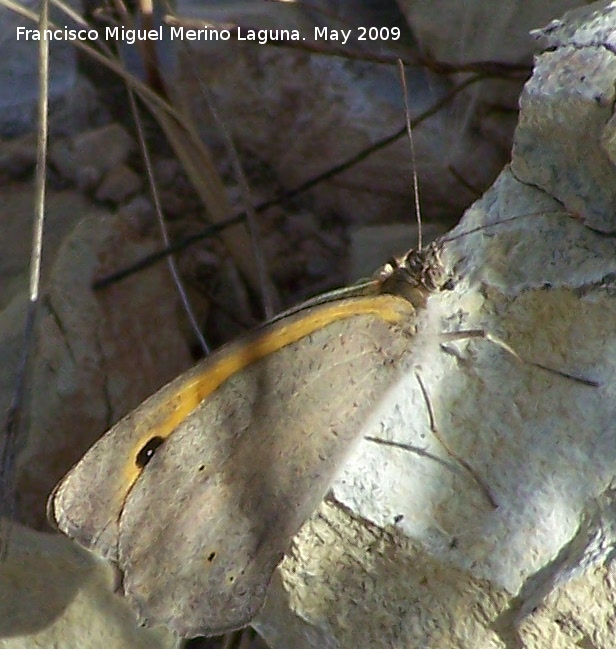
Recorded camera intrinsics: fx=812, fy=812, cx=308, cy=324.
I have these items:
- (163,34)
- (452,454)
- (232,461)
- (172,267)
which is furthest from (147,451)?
(163,34)

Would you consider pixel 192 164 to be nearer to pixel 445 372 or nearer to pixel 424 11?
pixel 424 11

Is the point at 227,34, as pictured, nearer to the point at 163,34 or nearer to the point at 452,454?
the point at 163,34

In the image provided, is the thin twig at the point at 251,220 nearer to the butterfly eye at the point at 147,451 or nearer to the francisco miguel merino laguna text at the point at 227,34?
the francisco miguel merino laguna text at the point at 227,34

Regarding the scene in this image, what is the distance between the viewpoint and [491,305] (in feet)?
4.07

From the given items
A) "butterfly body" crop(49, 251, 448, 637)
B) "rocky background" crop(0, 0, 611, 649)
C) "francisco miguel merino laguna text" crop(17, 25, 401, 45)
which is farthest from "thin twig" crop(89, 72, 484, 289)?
"butterfly body" crop(49, 251, 448, 637)

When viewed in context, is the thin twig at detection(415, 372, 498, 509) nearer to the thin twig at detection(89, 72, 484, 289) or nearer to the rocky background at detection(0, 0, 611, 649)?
the rocky background at detection(0, 0, 611, 649)

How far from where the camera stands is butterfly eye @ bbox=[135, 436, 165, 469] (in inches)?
45.7

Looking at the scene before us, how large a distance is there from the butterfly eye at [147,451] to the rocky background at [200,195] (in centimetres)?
55

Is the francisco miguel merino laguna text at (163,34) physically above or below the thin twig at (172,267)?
above

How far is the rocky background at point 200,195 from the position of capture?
5.47 ft

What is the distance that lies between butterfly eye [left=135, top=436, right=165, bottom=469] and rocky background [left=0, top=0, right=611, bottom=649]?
0.55 metres

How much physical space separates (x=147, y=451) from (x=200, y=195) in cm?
80

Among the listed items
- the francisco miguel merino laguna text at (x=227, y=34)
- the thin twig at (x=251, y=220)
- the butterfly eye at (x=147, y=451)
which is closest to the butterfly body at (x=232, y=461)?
the butterfly eye at (x=147, y=451)

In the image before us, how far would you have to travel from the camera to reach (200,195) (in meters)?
1.82
